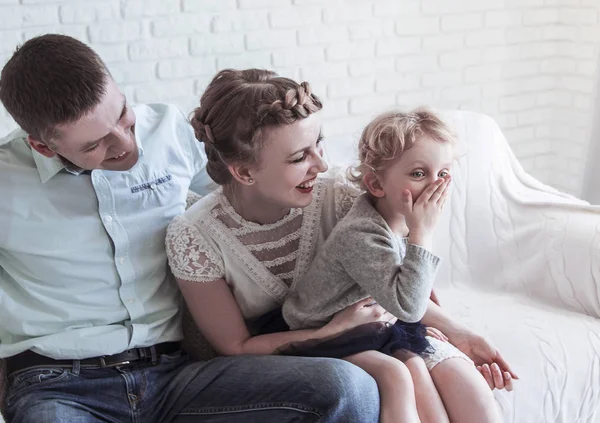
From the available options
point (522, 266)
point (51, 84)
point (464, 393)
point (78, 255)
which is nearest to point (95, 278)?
point (78, 255)

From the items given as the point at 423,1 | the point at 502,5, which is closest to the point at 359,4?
the point at 423,1

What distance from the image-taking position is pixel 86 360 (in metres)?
1.80

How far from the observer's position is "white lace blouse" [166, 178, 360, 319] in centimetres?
180

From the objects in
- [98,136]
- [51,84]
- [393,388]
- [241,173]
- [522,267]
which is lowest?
[522,267]

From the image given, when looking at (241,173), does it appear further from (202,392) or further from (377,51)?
(377,51)

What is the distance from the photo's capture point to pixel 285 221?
1.86m

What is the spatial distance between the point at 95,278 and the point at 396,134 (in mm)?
742

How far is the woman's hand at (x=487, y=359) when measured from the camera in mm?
1776

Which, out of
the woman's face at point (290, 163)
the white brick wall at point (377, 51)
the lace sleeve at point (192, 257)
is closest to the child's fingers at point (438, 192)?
the woman's face at point (290, 163)

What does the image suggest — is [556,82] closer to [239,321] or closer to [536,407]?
[536,407]

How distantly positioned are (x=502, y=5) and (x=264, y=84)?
5.90ft

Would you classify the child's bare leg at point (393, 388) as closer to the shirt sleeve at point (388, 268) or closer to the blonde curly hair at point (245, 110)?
the shirt sleeve at point (388, 268)

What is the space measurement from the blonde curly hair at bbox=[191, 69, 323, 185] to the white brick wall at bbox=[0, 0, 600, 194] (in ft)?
2.94

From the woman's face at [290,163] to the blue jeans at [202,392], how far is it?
0.35 m
